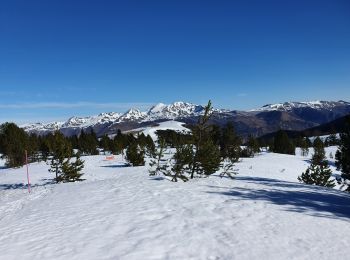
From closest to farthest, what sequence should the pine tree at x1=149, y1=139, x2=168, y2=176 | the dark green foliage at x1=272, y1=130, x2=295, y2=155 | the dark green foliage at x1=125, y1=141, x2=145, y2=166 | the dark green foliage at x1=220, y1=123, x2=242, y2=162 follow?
the pine tree at x1=149, y1=139, x2=168, y2=176, the dark green foliage at x1=125, y1=141, x2=145, y2=166, the dark green foliage at x1=220, y1=123, x2=242, y2=162, the dark green foliage at x1=272, y1=130, x2=295, y2=155

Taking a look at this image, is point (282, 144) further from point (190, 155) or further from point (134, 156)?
point (190, 155)

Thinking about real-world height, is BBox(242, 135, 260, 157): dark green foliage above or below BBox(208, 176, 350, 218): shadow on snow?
above

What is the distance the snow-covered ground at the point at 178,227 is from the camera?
912 centimetres

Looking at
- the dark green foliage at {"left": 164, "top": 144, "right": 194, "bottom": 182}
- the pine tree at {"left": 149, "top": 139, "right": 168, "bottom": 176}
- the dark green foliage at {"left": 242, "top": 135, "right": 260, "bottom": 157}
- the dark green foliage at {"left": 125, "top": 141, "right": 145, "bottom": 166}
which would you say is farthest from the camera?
the dark green foliage at {"left": 242, "top": 135, "right": 260, "bottom": 157}

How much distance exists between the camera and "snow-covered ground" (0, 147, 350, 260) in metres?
9.12

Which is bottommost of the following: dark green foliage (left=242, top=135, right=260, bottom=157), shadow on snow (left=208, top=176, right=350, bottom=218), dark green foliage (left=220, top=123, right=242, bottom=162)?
shadow on snow (left=208, top=176, right=350, bottom=218)

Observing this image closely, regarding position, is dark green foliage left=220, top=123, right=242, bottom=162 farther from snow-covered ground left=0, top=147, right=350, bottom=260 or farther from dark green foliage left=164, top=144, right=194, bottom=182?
snow-covered ground left=0, top=147, right=350, bottom=260

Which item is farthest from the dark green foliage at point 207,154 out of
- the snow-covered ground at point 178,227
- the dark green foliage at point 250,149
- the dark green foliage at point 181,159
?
the dark green foliage at point 250,149

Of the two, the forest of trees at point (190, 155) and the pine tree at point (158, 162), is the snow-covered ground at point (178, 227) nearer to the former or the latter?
the forest of trees at point (190, 155)

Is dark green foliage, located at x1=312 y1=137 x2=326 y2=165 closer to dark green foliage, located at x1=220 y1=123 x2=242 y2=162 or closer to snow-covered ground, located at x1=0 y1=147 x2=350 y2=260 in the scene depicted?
dark green foliage, located at x1=220 y1=123 x2=242 y2=162

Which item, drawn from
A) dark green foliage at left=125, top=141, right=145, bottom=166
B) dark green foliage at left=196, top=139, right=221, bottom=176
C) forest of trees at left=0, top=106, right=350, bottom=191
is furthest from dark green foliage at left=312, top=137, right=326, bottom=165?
dark green foliage at left=125, top=141, right=145, bottom=166

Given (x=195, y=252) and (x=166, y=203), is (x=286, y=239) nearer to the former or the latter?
(x=195, y=252)

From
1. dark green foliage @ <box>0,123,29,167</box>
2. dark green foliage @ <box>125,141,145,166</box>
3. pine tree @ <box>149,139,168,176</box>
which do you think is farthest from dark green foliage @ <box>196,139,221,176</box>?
dark green foliage @ <box>0,123,29,167</box>

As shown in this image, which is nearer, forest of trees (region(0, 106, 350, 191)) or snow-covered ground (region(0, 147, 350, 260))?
snow-covered ground (region(0, 147, 350, 260))
